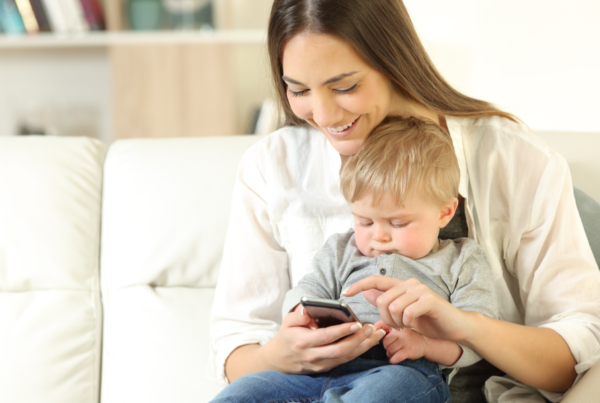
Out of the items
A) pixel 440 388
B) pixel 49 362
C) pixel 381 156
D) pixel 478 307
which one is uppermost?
pixel 381 156

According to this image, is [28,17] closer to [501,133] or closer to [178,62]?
[178,62]

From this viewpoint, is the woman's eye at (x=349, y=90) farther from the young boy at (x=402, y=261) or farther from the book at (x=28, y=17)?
the book at (x=28, y=17)

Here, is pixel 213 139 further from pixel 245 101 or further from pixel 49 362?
pixel 245 101

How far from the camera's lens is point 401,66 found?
109cm

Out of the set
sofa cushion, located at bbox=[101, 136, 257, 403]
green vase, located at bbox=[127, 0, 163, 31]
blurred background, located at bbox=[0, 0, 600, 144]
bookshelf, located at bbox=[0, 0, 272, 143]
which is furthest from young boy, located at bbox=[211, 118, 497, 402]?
green vase, located at bbox=[127, 0, 163, 31]

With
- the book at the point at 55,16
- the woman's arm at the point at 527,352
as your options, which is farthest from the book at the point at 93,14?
the woman's arm at the point at 527,352

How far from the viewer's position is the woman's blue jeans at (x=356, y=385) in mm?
920

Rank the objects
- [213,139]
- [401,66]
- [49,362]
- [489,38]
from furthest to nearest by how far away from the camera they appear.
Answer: [489,38] → [213,139] → [49,362] → [401,66]

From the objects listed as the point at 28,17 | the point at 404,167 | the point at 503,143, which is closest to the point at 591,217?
the point at 503,143

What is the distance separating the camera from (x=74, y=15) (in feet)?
9.78

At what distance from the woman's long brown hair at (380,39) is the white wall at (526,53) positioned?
1.29 m

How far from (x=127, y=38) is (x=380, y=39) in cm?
226

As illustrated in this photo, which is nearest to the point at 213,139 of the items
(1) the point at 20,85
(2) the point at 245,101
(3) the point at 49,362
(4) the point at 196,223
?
(4) the point at 196,223

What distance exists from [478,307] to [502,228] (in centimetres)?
22
